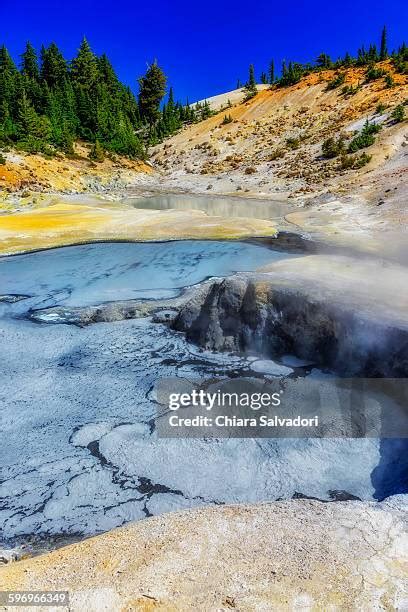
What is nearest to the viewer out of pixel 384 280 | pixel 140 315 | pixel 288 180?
pixel 384 280

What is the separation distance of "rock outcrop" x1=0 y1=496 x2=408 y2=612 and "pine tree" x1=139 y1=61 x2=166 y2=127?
63.1 meters

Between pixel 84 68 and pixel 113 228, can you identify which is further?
pixel 84 68

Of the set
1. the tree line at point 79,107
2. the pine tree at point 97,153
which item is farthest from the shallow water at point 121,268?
the pine tree at point 97,153

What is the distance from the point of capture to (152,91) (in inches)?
2383

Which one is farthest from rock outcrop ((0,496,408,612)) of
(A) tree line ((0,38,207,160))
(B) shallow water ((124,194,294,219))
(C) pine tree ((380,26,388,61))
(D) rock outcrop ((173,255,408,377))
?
(C) pine tree ((380,26,388,61))

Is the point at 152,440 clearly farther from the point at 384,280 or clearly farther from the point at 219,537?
the point at 384,280

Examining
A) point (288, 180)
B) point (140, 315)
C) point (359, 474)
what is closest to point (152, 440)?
point (359, 474)

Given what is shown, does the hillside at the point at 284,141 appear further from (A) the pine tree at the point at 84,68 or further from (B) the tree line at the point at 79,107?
(A) the pine tree at the point at 84,68

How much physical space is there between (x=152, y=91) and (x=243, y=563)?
214ft

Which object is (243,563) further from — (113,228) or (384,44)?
(384,44)

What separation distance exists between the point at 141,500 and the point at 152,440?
1132mm

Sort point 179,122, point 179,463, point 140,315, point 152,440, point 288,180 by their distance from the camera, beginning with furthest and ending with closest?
point 179,122 < point 288,180 < point 140,315 < point 152,440 < point 179,463

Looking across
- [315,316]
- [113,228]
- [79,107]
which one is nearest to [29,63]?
[79,107]

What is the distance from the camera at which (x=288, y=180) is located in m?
33.0
